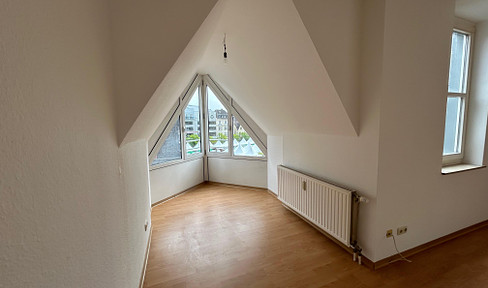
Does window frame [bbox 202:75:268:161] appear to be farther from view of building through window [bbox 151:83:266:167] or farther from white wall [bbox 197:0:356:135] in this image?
white wall [bbox 197:0:356:135]

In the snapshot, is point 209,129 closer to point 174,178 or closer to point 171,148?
point 171,148

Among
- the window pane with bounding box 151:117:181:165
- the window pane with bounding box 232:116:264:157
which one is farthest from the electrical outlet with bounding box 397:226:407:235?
the window pane with bounding box 151:117:181:165

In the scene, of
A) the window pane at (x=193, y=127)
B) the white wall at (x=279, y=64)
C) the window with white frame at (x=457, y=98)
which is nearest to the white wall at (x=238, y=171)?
the window pane at (x=193, y=127)

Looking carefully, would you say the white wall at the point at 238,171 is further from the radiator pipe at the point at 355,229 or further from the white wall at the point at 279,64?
the radiator pipe at the point at 355,229

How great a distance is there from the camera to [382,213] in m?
2.03

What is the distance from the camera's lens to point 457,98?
274 centimetres

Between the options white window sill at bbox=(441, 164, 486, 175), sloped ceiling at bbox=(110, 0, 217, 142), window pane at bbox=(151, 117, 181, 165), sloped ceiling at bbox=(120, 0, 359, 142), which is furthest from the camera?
window pane at bbox=(151, 117, 181, 165)

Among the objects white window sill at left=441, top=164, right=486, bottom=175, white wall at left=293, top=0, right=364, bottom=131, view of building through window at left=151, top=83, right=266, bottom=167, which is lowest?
white window sill at left=441, top=164, right=486, bottom=175

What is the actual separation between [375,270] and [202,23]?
267 cm

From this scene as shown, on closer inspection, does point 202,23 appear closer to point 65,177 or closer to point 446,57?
point 65,177

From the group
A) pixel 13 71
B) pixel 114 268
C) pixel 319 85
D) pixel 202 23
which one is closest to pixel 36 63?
pixel 13 71

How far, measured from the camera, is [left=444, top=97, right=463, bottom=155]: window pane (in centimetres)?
272

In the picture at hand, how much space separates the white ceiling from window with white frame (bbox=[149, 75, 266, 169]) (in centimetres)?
327

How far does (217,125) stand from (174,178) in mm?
1566
